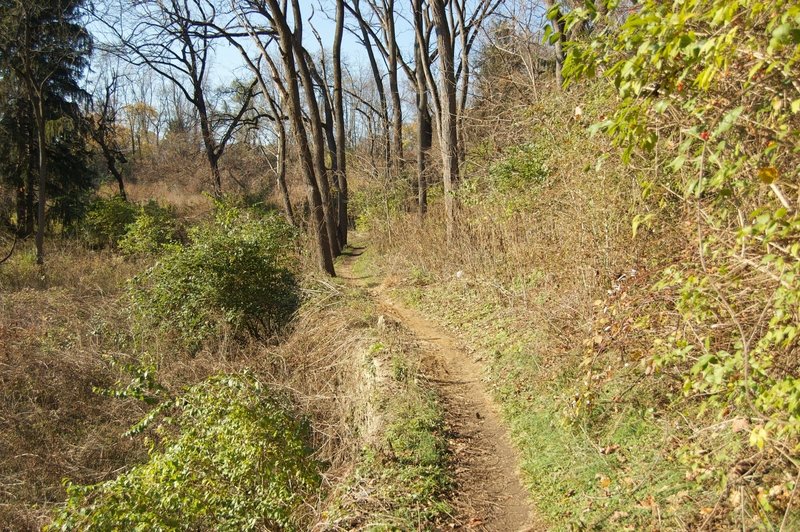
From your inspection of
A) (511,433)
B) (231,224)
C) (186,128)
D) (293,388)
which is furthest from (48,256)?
(186,128)

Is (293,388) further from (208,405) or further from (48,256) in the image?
(48,256)

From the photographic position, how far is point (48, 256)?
51.6 ft

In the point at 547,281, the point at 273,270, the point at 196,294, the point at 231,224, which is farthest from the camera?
the point at 231,224

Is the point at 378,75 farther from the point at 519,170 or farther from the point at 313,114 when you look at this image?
the point at 519,170

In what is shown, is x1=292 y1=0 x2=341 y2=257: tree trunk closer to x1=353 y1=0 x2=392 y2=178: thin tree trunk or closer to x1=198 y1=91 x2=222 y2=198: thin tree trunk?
x1=353 y1=0 x2=392 y2=178: thin tree trunk

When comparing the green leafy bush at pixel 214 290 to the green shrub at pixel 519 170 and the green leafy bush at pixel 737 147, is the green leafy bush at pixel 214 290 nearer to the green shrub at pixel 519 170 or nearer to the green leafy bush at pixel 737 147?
the green shrub at pixel 519 170

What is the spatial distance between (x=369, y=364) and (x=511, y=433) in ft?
7.39

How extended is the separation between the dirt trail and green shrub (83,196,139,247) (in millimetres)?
15470

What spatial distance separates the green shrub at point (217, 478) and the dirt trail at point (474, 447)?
1.38m

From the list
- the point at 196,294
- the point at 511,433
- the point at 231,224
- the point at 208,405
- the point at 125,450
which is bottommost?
the point at 125,450

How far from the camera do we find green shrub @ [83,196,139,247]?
18922 millimetres

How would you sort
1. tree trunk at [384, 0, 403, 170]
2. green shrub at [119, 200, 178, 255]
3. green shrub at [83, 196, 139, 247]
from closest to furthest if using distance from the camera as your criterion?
green shrub at [119, 200, 178, 255] → tree trunk at [384, 0, 403, 170] → green shrub at [83, 196, 139, 247]

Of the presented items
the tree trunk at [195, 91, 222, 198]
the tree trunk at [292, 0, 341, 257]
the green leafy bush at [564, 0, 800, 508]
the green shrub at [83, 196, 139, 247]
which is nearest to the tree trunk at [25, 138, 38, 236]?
the green shrub at [83, 196, 139, 247]

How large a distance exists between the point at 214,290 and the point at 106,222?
42.2 feet
